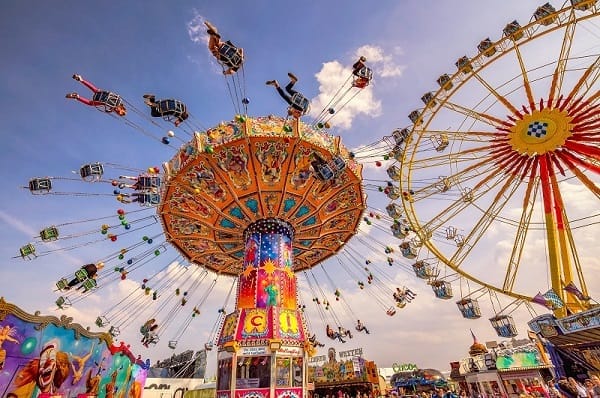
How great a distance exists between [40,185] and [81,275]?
455 cm

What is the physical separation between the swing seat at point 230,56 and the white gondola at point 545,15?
45.0ft

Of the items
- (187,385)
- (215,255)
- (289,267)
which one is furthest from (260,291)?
(187,385)

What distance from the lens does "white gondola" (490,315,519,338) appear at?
15.7m

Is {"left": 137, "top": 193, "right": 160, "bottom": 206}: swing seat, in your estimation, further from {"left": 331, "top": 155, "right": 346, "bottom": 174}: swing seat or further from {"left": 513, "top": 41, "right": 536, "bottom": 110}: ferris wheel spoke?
{"left": 513, "top": 41, "right": 536, "bottom": 110}: ferris wheel spoke

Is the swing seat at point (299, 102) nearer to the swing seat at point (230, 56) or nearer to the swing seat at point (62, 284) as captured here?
the swing seat at point (230, 56)

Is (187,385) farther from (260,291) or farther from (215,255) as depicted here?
(260,291)

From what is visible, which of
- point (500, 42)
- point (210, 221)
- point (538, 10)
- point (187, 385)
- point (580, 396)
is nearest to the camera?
point (580, 396)

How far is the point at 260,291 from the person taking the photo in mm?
15094

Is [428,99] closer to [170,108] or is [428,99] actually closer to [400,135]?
[400,135]

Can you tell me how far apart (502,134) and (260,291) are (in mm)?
14276

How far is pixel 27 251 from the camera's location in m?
14.2

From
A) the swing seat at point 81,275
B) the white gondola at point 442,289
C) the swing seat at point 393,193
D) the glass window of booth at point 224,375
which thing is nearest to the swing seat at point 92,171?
the swing seat at point 81,275

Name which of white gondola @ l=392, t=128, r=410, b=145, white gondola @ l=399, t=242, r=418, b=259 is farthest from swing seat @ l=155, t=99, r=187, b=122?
white gondola @ l=399, t=242, r=418, b=259

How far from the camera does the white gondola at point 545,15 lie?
1396 centimetres
